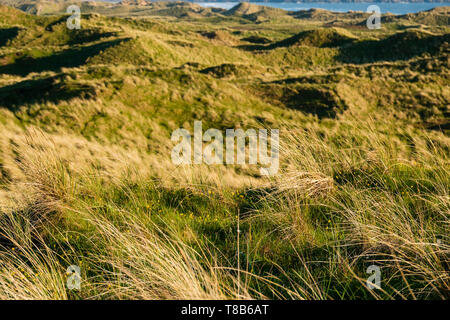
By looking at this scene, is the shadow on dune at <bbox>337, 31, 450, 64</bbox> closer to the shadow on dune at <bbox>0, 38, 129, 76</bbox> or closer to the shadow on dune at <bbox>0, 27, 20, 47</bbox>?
the shadow on dune at <bbox>0, 38, 129, 76</bbox>

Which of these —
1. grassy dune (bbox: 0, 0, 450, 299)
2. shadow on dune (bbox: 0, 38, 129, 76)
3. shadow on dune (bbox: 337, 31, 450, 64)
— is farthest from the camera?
shadow on dune (bbox: 337, 31, 450, 64)

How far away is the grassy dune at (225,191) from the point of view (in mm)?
2146

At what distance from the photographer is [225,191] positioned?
3896 mm

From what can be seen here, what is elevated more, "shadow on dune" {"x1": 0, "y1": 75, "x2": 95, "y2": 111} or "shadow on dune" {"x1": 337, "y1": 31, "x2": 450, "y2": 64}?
→ "shadow on dune" {"x1": 337, "y1": 31, "x2": 450, "y2": 64}

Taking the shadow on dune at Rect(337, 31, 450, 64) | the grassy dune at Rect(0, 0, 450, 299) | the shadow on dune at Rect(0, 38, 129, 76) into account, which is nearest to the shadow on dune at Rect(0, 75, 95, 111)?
the grassy dune at Rect(0, 0, 450, 299)

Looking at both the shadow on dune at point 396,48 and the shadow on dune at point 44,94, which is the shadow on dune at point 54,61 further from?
the shadow on dune at point 396,48

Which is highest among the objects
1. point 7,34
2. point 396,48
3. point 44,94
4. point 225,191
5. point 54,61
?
point 7,34

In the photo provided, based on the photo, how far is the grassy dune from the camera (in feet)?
7.04

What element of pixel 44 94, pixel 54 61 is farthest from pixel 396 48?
pixel 44 94

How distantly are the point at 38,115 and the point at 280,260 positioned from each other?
9.87m

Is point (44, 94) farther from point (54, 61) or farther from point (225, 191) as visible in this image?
point (54, 61)

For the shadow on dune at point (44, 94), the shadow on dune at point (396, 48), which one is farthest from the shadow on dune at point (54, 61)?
the shadow on dune at point (396, 48)

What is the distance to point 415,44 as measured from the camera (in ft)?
111
